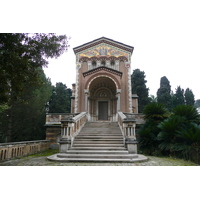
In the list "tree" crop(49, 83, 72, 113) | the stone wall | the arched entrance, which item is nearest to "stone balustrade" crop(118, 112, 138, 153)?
the stone wall

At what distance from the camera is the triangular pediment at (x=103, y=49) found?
17797 millimetres

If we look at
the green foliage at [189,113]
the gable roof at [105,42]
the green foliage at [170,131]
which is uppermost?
the gable roof at [105,42]

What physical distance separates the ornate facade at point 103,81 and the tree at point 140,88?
11.7 m

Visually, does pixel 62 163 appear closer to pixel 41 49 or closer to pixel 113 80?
pixel 41 49

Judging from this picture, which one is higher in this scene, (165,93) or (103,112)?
(165,93)

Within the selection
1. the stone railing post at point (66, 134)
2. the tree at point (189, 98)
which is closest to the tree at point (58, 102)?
the stone railing post at point (66, 134)

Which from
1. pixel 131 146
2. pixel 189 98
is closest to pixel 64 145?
pixel 131 146

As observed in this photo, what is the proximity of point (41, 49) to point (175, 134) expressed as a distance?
835 centimetres

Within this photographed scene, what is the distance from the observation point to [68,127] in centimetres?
790

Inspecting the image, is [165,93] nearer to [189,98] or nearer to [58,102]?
[189,98]

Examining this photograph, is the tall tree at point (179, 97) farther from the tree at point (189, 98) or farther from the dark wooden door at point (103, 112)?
the dark wooden door at point (103, 112)

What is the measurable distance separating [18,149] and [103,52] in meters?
13.0

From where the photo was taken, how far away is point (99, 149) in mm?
7504

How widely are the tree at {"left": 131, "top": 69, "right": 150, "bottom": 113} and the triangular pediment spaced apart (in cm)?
1370
